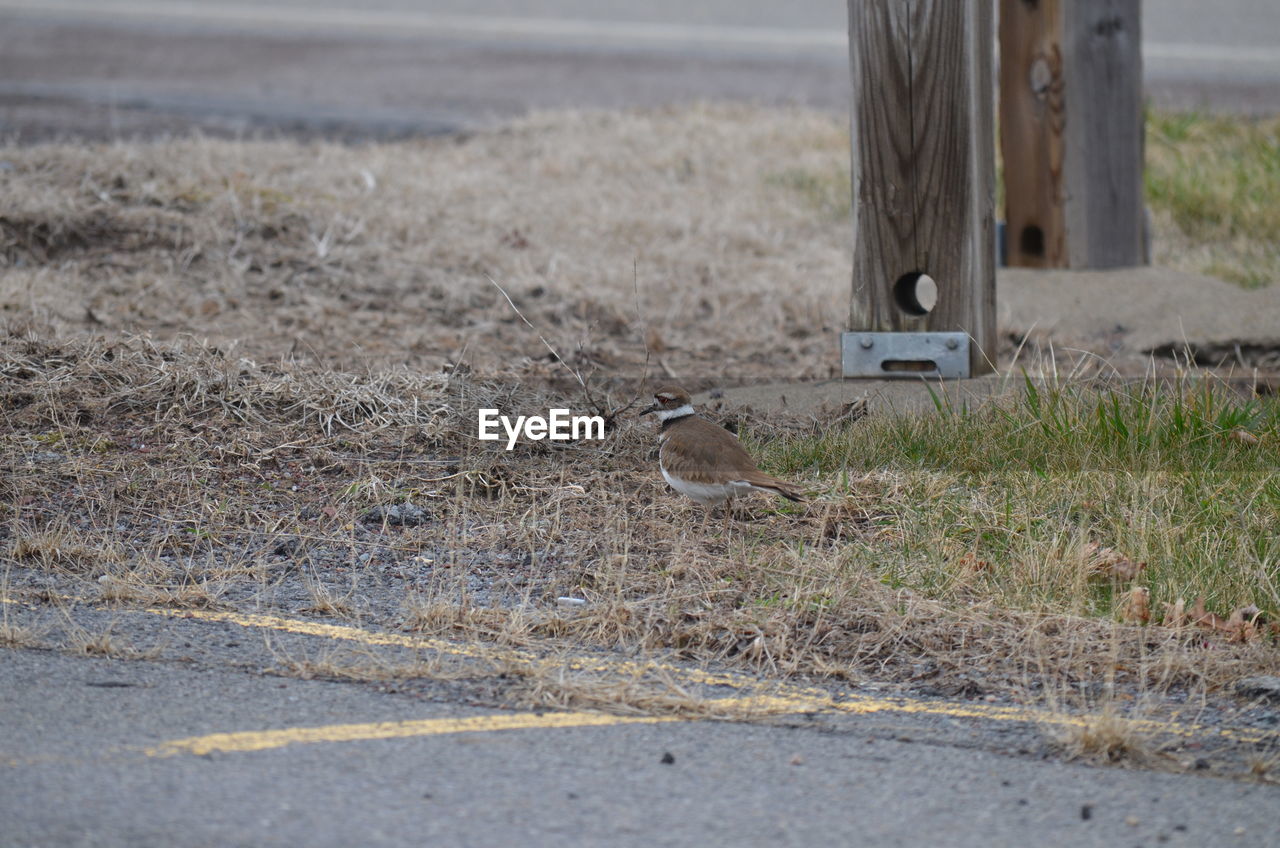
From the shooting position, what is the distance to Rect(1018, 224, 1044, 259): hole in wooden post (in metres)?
9.70

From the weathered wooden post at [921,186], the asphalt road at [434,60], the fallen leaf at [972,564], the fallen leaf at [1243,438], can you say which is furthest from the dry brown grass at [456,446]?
the asphalt road at [434,60]

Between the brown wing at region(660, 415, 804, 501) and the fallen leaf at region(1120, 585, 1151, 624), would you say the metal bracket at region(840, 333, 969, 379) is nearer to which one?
the brown wing at region(660, 415, 804, 501)

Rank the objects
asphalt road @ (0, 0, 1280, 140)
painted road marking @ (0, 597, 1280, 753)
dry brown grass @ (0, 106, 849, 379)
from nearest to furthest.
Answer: painted road marking @ (0, 597, 1280, 753), dry brown grass @ (0, 106, 849, 379), asphalt road @ (0, 0, 1280, 140)

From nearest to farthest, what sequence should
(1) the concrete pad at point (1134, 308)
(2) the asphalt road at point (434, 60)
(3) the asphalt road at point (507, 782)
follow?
(3) the asphalt road at point (507, 782), (1) the concrete pad at point (1134, 308), (2) the asphalt road at point (434, 60)

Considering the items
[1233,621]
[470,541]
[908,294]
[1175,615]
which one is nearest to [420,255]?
[908,294]

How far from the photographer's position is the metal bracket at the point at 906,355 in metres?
6.83

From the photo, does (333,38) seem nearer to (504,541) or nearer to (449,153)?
(449,153)

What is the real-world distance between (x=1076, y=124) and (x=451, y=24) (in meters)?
11.8

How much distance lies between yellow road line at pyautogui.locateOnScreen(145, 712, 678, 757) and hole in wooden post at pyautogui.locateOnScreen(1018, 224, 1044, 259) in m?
6.49

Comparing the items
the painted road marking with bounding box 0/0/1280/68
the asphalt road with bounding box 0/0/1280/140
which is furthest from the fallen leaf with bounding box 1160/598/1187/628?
the painted road marking with bounding box 0/0/1280/68

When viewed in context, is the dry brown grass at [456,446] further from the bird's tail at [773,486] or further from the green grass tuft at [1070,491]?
the bird's tail at [773,486]

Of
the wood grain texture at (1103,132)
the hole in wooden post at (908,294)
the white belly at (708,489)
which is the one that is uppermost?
the wood grain texture at (1103,132)

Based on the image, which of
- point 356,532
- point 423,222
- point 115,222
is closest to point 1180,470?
point 356,532

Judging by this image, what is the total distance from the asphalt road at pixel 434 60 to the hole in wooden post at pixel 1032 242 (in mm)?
5208
